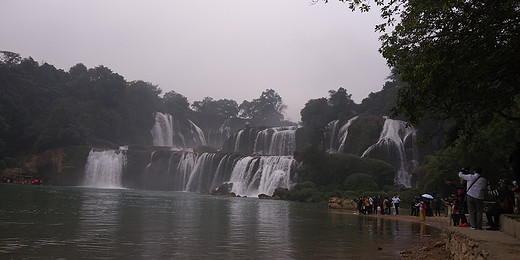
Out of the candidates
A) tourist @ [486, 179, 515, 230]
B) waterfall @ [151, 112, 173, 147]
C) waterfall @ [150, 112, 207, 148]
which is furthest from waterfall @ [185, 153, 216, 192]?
tourist @ [486, 179, 515, 230]

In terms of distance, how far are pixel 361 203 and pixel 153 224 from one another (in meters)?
17.1

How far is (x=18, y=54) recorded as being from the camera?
291ft

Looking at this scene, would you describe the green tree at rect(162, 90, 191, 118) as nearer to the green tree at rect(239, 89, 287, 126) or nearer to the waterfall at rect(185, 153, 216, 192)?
the green tree at rect(239, 89, 287, 126)

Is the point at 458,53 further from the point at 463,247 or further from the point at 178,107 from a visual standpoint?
the point at 178,107

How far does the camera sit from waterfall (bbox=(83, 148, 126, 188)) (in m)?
71.8

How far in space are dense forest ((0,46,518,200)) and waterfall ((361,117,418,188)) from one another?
1.40m

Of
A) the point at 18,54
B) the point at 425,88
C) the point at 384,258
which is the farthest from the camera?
the point at 18,54

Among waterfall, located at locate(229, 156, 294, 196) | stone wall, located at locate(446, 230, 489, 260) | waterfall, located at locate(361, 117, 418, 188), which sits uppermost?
waterfall, located at locate(361, 117, 418, 188)

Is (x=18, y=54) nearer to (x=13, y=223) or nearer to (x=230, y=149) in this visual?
(x=230, y=149)

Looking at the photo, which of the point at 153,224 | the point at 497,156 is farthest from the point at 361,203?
the point at 153,224

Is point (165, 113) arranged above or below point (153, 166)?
above

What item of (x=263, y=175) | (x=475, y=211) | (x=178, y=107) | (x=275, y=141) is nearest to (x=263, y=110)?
(x=178, y=107)

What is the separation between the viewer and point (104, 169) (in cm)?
7281

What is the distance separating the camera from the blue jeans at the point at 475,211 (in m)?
9.89
